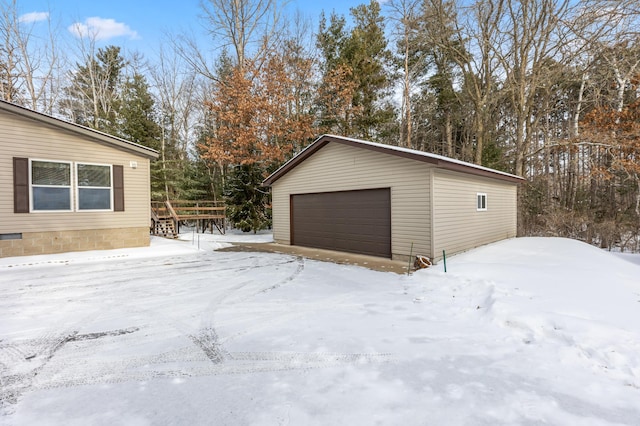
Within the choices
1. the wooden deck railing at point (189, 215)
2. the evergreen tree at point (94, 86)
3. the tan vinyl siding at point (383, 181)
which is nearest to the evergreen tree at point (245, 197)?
the wooden deck railing at point (189, 215)

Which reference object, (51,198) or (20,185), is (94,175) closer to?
(51,198)

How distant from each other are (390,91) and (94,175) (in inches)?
659

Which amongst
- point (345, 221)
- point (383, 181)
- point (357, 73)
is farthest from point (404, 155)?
point (357, 73)

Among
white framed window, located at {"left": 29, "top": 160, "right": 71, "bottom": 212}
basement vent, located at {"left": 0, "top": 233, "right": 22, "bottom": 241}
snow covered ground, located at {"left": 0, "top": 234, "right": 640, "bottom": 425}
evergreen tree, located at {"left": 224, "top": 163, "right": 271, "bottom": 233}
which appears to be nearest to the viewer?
snow covered ground, located at {"left": 0, "top": 234, "right": 640, "bottom": 425}

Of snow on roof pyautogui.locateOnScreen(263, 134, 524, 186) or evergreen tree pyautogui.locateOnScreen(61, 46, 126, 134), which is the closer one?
snow on roof pyautogui.locateOnScreen(263, 134, 524, 186)

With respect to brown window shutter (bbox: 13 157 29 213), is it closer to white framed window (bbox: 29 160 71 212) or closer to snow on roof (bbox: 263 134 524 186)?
white framed window (bbox: 29 160 71 212)

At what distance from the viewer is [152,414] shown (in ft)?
7.36

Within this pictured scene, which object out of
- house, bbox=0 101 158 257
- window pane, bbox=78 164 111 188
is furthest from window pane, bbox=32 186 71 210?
window pane, bbox=78 164 111 188

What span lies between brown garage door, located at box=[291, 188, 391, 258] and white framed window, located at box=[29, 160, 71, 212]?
22.4 feet

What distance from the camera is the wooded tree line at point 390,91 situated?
12992 mm

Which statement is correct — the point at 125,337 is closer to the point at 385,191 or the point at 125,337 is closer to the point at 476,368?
the point at 476,368

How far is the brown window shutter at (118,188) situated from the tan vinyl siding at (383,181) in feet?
17.6

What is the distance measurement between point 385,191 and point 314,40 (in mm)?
15202

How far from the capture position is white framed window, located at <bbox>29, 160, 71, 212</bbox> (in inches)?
341
